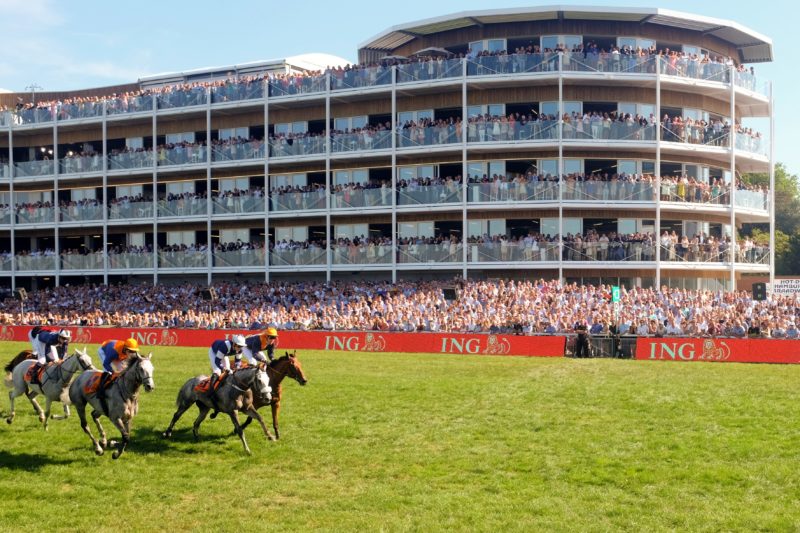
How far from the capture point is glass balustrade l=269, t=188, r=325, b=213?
47.5 metres

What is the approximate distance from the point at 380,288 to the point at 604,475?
29092 millimetres

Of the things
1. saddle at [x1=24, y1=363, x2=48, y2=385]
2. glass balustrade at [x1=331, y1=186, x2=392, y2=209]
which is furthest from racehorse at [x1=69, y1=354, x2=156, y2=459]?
glass balustrade at [x1=331, y1=186, x2=392, y2=209]

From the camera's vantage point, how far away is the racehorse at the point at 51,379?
1583cm

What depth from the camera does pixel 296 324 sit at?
37.1 m

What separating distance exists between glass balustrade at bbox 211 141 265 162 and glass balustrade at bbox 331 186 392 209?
5.92 metres

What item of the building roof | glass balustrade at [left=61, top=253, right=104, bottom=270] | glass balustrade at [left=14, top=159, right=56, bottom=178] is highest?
the building roof

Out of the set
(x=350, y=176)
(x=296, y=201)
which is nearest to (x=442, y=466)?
(x=296, y=201)

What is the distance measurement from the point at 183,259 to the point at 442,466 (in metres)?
39.5

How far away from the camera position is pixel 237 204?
49938 millimetres

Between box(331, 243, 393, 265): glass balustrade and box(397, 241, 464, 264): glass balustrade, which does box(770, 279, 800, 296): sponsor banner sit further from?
box(331, 243, 393, 265): glass balustrade

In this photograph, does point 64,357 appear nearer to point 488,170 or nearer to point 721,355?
point 721,355

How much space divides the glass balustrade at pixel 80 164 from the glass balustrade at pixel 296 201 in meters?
13.2

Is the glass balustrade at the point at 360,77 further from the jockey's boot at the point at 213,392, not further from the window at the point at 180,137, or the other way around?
the jockey's boot at the point at 213,392

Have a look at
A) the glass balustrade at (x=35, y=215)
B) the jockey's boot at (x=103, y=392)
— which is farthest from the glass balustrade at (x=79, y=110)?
the jockey's boot at (x=103, y=392)
